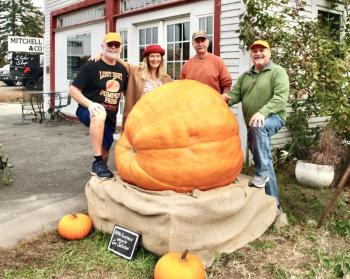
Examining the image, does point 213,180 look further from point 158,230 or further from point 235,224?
point 158,230

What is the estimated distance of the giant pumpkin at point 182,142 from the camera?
3.22 metres

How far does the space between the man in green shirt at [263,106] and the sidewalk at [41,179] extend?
1778mm

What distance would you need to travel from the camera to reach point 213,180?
3332 mm


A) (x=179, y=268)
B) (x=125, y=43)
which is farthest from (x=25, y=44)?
(x=179, y=268)

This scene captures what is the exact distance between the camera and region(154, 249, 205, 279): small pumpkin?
8.84 feet

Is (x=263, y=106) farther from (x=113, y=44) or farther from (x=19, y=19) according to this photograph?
(x=19, y=19)

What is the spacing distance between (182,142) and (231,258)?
0.95 m

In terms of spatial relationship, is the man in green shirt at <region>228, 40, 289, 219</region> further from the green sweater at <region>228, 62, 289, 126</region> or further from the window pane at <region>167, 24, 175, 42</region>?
the window pane at <region>167, 24, 175, 42</region>

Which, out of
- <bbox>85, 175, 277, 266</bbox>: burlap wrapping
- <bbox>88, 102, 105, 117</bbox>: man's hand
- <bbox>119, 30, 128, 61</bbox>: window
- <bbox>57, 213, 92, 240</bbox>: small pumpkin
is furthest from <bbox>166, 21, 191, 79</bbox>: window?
<bbox>57, 213, 92, 240</bbox>: small pumpkin

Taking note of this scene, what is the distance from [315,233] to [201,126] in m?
1.46

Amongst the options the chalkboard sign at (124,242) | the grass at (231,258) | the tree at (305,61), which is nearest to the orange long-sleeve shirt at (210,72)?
the tree at (305,61)

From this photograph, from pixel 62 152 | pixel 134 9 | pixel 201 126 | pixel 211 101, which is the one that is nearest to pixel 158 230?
pixel 201 126

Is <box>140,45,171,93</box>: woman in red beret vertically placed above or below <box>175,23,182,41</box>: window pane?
below

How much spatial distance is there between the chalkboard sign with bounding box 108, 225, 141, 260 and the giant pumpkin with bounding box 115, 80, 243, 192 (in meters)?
0.38
